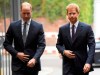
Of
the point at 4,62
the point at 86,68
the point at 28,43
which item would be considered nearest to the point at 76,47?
the point at 86,68

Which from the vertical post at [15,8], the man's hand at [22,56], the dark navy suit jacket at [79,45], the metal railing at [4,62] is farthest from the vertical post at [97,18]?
the man's hand at [22,56]

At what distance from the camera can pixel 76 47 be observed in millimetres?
5473

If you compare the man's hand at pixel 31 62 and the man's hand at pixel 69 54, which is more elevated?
the man's hand at pixel 69 54

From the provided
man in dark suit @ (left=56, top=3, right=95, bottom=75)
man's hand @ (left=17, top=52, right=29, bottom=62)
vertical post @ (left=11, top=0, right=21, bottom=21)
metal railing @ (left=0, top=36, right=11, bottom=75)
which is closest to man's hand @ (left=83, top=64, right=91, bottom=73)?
man in dark suit @ (left=56, top=3, right=95, bottom=75)

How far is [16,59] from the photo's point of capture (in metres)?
5.52

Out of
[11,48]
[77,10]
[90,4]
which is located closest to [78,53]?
[77,10]

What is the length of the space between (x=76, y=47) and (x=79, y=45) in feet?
0.16

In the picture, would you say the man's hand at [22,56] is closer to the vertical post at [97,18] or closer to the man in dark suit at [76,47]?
the man in dark suit at [76,47]

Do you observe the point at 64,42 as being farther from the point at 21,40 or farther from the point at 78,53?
the point at 21,40

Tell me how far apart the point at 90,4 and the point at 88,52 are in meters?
25.2

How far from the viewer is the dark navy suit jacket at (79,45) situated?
17.9 feet

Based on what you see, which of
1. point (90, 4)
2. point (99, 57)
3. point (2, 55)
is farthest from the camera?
point (90, 4)

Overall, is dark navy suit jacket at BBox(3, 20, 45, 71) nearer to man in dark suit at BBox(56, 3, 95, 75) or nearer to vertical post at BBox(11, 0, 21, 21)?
man in dark suit at BBox(56, 3, 95, 75)

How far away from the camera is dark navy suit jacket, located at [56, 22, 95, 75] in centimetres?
546
